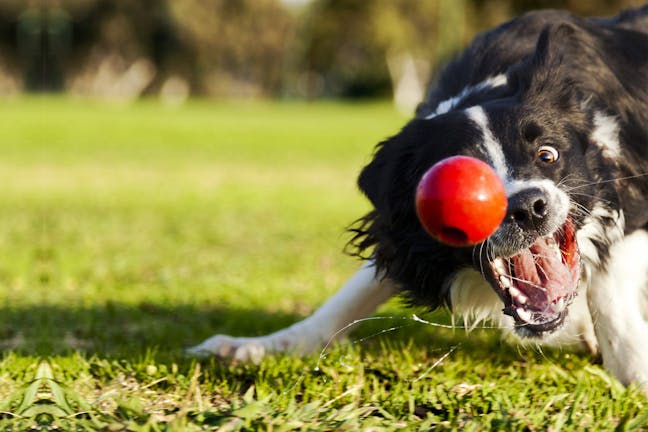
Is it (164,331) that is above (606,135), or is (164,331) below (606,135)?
below

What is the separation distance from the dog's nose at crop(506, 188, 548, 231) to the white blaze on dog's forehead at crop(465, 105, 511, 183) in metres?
0.10

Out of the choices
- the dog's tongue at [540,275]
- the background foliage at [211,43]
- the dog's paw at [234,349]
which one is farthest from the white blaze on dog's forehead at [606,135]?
the background foliage at [211,43]

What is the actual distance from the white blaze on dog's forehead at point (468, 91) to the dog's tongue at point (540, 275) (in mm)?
790

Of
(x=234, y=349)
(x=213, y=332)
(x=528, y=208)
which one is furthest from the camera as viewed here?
(x=213, y=332)

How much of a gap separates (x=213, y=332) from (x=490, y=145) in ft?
6.79

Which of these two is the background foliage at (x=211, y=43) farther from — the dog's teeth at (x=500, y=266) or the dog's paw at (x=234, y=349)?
the dog's teeth at (x=500, y=266)

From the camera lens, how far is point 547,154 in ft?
10.8

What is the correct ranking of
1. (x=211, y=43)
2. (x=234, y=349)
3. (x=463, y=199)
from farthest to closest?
(x=211, y=43) → (x=234, y=349) → (x=463, y=199)

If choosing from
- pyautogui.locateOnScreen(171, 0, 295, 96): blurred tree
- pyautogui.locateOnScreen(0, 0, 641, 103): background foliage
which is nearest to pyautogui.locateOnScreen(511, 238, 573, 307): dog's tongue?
pyautogui.locateOnScreen(0, 0, 641, 103): background foliage

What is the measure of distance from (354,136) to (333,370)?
21111 millimetres

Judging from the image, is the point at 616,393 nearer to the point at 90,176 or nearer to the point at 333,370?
the point at 333,370

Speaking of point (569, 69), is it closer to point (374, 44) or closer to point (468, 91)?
point (468, 91)

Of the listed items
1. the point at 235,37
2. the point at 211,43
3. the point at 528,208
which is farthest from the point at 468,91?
the point at 235,37

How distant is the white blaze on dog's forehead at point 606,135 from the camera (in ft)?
11.7
